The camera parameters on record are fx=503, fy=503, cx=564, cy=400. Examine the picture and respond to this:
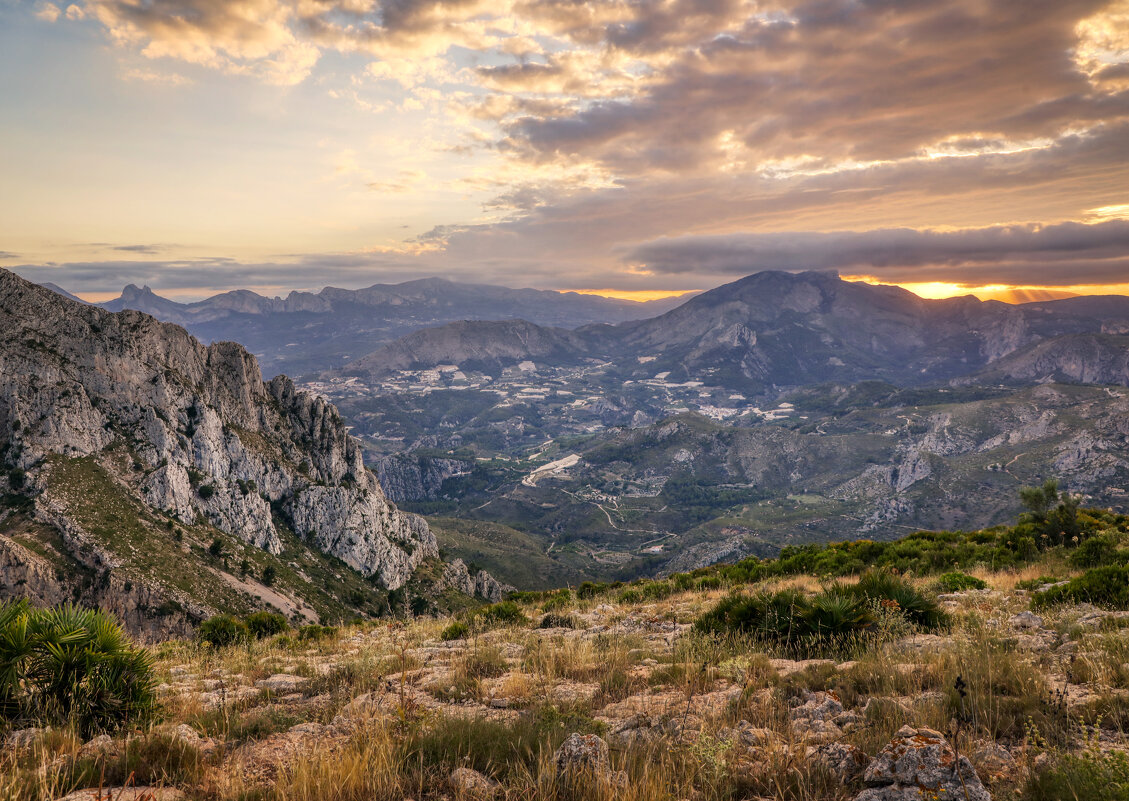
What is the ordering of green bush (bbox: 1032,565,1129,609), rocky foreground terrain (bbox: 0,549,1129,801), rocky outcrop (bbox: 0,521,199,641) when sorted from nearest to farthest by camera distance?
rocky foreground terrain (bbox: 0,549,1129,801) < green bush (bbox: 1032,565,1129,609) < rocky outcrop (bbox: 0,521,199,641)

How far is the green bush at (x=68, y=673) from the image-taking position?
20.8 feet

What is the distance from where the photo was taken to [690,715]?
6699 millimetres

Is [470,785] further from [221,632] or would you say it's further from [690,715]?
[221,632]

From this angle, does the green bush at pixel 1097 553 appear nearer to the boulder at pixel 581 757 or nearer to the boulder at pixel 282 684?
the boulder at pixel 581 757

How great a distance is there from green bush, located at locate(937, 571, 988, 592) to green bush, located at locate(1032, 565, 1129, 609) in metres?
3.15

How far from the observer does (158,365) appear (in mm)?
99812

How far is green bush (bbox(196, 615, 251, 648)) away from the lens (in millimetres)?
18527

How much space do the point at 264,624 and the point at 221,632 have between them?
133 inches

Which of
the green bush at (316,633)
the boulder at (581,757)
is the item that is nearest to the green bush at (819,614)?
the boulder at (581,757)

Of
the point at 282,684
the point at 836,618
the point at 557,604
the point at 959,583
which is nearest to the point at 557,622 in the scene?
the point at 557,604

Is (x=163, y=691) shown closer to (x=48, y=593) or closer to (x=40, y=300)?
(x=48, y=593)

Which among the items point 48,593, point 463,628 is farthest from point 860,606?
point 48,593

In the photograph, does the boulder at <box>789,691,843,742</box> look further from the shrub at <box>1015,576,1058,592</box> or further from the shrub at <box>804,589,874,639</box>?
the shrub at <box>1015,576,1058,592</box>

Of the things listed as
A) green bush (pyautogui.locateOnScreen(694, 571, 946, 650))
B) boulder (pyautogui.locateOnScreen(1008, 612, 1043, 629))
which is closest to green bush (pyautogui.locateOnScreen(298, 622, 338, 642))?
green bush (pyautogui.locateOnScreen(694, 571, 946, 650))
